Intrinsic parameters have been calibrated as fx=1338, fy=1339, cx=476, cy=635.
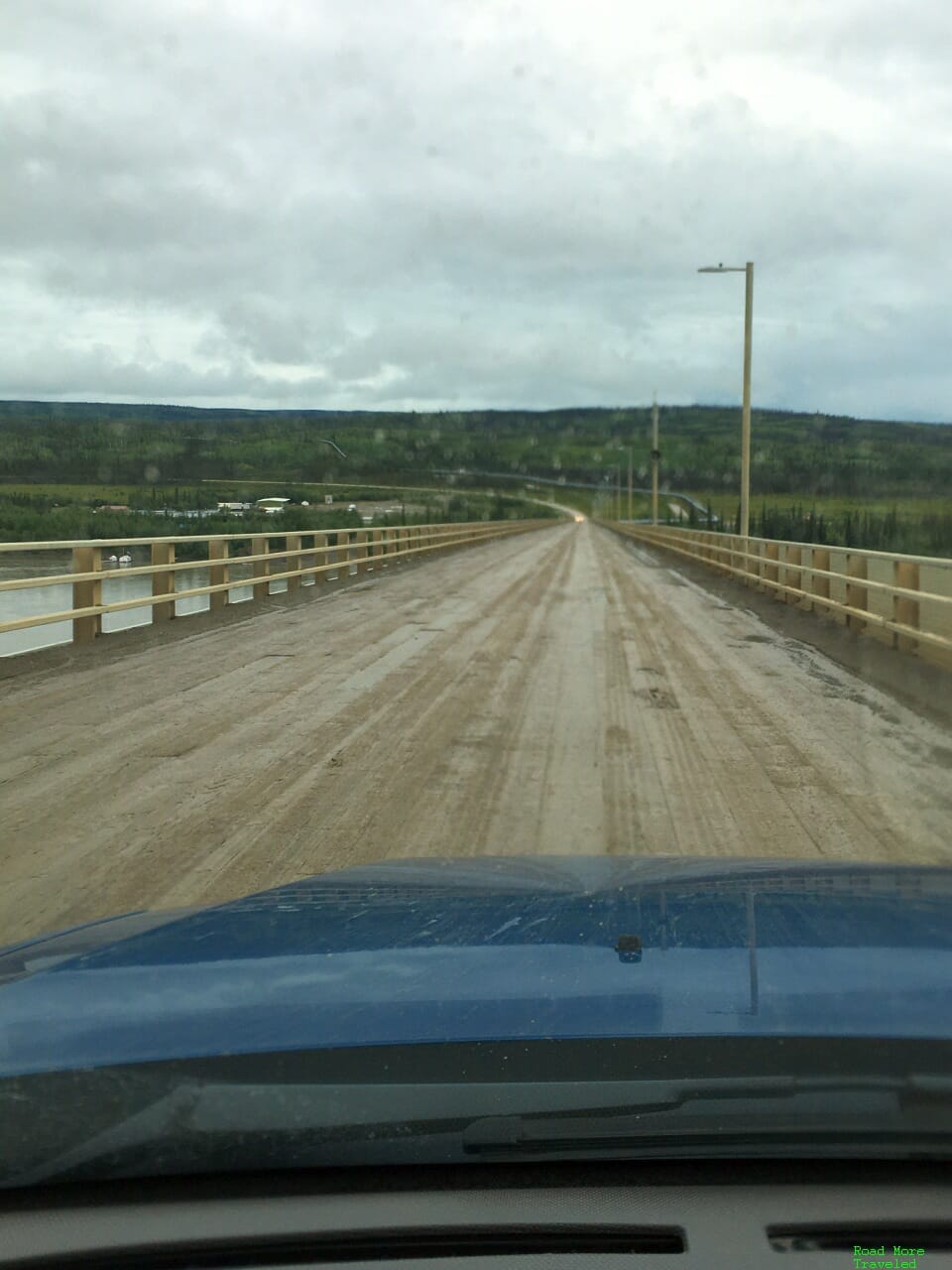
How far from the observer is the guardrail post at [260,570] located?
2358 cm

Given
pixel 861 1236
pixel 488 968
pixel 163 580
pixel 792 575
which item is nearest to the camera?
pixel 861 1236

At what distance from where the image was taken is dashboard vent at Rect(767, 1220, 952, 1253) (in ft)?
6.89

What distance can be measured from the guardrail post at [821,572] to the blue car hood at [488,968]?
16.5 m

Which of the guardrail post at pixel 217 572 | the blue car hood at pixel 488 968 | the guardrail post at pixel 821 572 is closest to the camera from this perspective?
the blue car hood at pixel 488 968

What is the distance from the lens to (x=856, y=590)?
1792 centimetres

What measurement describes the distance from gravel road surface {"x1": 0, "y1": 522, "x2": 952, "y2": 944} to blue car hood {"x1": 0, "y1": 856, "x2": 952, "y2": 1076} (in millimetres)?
2230

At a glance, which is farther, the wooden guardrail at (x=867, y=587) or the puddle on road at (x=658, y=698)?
the wooden guardrail at (x=867, y=587)

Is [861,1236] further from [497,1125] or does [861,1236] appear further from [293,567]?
[293,567]

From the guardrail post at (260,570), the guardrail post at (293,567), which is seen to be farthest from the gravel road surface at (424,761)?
the guardrail post at (293,567)

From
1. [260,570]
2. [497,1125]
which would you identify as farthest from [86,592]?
[497,1125]

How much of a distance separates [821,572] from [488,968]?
57.5 feet

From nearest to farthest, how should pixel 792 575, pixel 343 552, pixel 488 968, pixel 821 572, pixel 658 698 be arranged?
pixel 488 968
pixel 658 698
pixel 821 572
pixel 792 575
pixel 343 552

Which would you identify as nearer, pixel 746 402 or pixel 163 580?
pixel 163 580

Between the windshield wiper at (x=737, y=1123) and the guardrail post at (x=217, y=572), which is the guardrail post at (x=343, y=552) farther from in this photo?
the windshield wiper at (x=737, y=1123)
